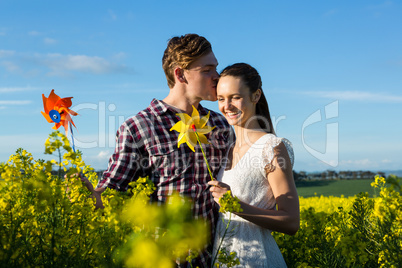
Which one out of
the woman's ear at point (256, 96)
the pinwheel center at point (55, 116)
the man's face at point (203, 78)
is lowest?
the pinwheel center at point (55, 116)

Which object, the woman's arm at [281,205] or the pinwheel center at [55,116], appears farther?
the pinwheel center at [55,116]

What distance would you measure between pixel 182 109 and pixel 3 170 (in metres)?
1.57

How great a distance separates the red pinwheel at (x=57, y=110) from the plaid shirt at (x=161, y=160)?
4.99 ft

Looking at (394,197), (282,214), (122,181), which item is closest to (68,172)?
(122,181)

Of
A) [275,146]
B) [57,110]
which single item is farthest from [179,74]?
[57,110]

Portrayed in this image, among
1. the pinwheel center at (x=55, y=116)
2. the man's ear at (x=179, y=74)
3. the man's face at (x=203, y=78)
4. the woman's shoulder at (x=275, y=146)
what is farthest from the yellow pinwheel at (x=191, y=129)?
the pinwheel center at (x=55, y=116)

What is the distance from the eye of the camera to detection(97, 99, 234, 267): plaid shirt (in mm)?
3064

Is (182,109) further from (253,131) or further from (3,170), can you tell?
(3,170)

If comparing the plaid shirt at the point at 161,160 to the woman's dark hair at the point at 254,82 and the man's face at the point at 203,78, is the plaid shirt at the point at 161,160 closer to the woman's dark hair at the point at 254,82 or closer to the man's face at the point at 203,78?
the man's face at the point at 203,78

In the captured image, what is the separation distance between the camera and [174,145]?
3178 millimetres

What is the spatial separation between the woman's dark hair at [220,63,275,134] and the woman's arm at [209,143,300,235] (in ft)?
1.17

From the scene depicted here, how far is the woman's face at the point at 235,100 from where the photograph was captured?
9.58ft

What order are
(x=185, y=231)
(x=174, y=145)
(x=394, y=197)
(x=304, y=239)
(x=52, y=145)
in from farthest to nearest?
(x=304, y=239)
(x=174, y=145)
(x=394, y=197)
(x=52, y=145)
(x=185, y=231)

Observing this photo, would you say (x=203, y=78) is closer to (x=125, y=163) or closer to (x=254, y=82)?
(x=254, y=82)
